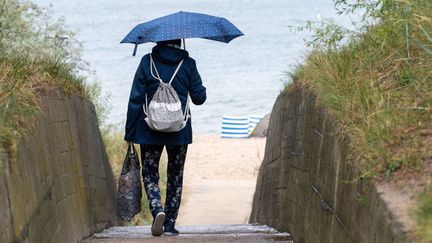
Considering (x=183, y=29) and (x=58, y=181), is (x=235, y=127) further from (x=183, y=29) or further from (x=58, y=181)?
(x=58, y=181)

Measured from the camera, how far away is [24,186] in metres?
5.12

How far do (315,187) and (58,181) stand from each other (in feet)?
5.99

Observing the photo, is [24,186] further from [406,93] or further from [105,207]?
[105,207]

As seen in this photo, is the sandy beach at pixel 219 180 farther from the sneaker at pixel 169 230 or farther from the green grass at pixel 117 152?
the sneaker at pixel 169 230

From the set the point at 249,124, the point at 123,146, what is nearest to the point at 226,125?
the point at 249,124

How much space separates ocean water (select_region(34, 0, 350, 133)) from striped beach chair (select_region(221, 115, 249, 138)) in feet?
10.3

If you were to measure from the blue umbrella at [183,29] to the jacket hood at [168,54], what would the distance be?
0.12 m

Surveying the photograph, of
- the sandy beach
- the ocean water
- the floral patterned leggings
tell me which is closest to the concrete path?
the sandy beach

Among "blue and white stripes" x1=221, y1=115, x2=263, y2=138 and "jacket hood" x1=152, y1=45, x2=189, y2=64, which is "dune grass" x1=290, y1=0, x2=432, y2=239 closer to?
"jacket hood" x1=152, y1=45, x2=189, y2=64

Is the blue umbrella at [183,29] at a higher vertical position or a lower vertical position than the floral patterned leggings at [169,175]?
higher

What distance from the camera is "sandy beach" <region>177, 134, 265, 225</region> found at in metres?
14.2

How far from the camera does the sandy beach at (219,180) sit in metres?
14.2

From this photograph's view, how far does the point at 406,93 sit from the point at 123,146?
37.5 feet

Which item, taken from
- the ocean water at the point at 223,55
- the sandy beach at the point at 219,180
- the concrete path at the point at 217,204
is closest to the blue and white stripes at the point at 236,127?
the sandy beach at the point at 219,180
